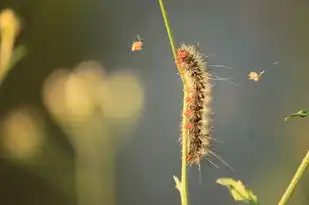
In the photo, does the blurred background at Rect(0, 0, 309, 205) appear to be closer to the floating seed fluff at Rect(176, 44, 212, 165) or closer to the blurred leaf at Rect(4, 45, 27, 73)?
the blurred leaf at Rect(4, 45, 27, 73)

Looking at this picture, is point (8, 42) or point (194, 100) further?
point (8, 42)

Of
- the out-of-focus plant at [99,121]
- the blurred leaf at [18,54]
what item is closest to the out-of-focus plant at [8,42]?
the blurred leaf at [18,54]

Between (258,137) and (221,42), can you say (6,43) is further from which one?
(258,137)

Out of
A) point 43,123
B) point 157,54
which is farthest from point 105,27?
point 43,123

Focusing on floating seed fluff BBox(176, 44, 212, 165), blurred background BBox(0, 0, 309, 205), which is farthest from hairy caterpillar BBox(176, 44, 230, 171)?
blurred background BBox(0, 0, 309, 205)

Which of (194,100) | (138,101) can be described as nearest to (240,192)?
(194,100)

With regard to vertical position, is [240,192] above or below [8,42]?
below

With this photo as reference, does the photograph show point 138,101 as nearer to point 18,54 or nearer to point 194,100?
point 18,54
